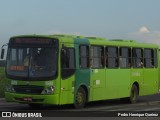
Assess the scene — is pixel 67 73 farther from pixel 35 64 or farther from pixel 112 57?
pixel 112 57

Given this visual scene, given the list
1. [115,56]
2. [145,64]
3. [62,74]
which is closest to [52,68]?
[62,74]

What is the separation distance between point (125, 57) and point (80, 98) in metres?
4.18

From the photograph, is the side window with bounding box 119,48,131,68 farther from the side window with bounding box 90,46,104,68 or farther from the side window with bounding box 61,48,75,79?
the side window with bounding box 61,48,75,79

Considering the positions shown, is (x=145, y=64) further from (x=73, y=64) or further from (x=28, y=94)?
(x=28, y=94)

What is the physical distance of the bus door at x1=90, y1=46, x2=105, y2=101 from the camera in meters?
22.5

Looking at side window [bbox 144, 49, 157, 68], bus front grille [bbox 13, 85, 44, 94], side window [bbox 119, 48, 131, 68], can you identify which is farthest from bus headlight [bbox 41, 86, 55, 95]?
side window [bbox 144, 49, 157, 68]

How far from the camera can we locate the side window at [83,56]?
21703 mm

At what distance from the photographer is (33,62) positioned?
2041cm

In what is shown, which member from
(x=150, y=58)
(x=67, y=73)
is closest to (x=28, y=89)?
(x=67, y=73)

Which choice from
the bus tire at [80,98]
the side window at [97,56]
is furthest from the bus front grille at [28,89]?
the side window at [97,56]

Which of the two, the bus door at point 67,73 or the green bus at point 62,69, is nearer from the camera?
the green bus at point 62,69

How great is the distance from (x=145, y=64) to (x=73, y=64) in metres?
6.66

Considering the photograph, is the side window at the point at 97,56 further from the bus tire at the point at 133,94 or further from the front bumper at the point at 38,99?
the bus tire at the point at 133,94

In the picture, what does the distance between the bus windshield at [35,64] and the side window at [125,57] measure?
4895mm
